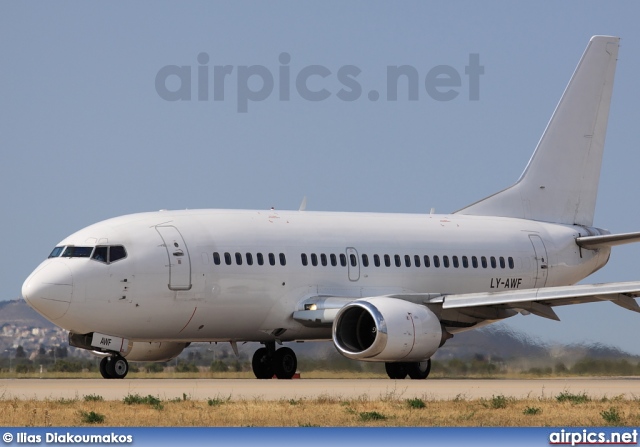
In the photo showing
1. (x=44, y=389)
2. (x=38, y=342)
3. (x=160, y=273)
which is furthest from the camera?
(x=38, y=342)

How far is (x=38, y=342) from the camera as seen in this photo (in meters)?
45.4

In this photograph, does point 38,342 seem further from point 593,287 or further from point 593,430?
point 593,430

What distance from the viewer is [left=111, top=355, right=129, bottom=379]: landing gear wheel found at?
104ft

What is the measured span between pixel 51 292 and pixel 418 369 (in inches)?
359

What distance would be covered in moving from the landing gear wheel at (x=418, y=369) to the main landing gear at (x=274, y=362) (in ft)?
9.40

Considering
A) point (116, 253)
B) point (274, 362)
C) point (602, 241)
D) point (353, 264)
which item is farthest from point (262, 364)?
point (602, 241)

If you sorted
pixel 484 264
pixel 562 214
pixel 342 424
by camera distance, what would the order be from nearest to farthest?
1. pixel 342 424
2. pixel 484 264
3. pixel 562 214

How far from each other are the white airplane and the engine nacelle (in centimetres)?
4

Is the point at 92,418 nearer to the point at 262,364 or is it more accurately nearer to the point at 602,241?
the point at 262,364

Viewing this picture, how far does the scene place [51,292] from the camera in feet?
99.6

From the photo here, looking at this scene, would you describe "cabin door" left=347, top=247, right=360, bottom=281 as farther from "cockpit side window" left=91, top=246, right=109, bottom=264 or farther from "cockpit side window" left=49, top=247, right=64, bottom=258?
"cockpit side window" left=49, top=247, right=64, bottom=258

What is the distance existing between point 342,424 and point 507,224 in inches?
823

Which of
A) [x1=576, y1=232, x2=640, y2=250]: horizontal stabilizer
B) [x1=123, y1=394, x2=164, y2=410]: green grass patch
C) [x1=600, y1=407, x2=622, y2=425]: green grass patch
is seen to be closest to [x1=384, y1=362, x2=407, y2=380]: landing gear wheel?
[x1=576, y1=232, x2=640, y2=250]: horizontal stabilizer

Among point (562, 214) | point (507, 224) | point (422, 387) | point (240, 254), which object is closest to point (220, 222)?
point (240, 254)
